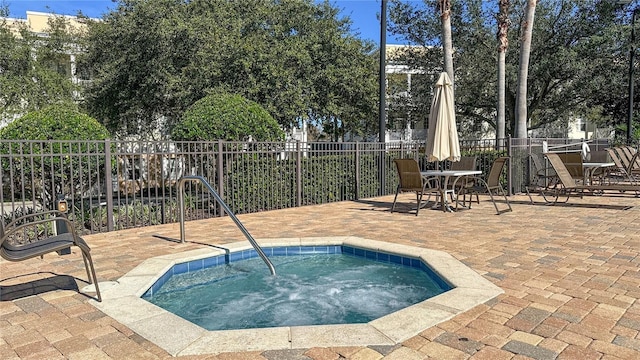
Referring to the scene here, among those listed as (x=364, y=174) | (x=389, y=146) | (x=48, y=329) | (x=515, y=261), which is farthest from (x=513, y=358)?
(x=389, y=146)

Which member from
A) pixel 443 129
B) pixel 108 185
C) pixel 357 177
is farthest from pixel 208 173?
pixel 443 129

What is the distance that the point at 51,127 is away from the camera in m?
7.18

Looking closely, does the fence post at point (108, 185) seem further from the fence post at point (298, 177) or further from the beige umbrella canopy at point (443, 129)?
the beige umbrella canopy at point (443, 129)

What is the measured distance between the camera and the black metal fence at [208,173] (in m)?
7.10

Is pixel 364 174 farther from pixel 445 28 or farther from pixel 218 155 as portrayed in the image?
pixel 445 28

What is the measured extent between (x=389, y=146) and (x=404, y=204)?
3081mm

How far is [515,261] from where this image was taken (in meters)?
4.69

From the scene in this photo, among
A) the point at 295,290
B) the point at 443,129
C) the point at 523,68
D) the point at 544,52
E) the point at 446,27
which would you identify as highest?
the point at 544,52

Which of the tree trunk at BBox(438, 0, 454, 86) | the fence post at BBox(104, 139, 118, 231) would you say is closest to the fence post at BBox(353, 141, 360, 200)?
the tree trunk at BBox(438, 0, 454, 86)

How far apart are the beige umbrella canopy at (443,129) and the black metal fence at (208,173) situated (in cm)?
260

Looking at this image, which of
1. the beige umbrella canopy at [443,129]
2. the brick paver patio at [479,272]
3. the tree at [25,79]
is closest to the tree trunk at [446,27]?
the beige umbrella canopy at [443,129]

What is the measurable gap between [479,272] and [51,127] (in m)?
6.88

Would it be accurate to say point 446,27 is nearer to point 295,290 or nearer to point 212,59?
point 212,59

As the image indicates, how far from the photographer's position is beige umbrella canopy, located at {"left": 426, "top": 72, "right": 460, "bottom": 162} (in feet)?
29.0
